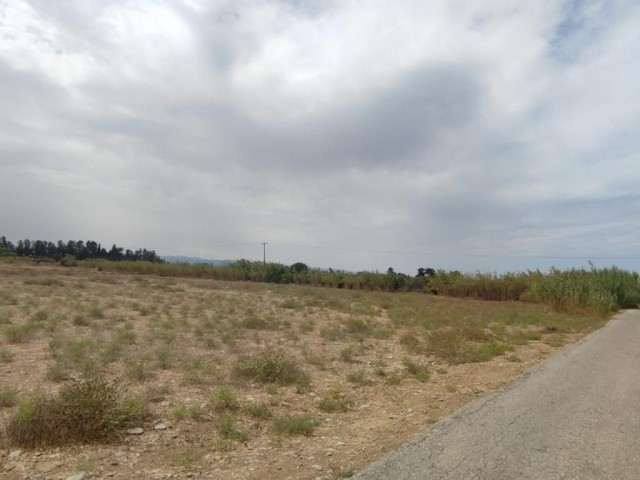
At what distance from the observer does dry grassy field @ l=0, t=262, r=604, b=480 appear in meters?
5.45

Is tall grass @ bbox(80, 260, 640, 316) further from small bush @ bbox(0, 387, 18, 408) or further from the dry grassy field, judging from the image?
small bush @ bbox(0, 387, 18, 408)

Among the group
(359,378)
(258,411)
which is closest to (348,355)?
(359,378)

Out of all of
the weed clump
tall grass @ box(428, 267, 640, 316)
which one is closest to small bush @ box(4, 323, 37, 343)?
the weed clump

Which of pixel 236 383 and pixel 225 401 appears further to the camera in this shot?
pixel 236 383

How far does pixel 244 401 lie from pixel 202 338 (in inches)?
237

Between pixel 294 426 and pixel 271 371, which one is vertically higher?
pixel 271 371

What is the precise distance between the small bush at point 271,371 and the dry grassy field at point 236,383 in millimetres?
26

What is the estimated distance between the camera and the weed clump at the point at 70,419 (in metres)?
5.66

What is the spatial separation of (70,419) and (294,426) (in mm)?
2648

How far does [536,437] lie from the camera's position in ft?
18.9

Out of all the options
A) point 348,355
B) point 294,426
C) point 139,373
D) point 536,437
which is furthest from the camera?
point 348,355

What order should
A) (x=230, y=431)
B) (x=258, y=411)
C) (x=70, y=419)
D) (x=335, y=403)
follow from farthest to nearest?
1. (x=335, y=403)
2. (x=258, y=411)
3. (x=230, y=431)
4. (x=70, y=419)

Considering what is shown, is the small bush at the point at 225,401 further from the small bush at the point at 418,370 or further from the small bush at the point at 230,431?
the small bush at the point at 418,370

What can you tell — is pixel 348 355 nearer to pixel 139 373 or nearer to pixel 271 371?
pixel 271 371
